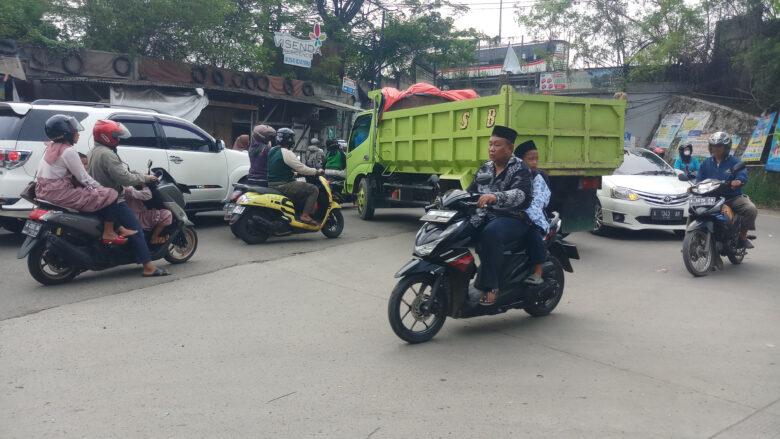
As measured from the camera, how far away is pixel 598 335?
4934 millimetres

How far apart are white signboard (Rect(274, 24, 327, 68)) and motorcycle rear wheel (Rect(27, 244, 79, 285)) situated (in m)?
15.3

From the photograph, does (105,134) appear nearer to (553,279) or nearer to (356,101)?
(553,279)

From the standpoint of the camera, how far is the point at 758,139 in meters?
18.7

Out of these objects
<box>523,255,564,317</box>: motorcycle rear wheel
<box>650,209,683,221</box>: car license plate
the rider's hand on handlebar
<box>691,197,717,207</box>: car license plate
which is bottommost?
<box>523,255,564,317</box>: motorcycle rear wheel

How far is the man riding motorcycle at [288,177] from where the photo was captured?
9.15m

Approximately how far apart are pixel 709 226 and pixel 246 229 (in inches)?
238

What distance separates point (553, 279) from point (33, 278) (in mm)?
5294

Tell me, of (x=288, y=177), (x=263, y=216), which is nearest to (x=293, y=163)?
(x=288, y=177)

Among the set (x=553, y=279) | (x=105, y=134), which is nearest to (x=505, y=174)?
(x=553, y=279)

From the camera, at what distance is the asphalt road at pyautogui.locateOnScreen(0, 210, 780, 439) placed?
3.28m

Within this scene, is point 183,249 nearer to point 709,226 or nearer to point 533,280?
point 533,280

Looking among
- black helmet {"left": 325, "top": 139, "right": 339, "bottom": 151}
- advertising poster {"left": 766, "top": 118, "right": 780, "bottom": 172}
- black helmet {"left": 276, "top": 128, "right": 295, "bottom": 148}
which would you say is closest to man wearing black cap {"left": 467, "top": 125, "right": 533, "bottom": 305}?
black helmet {"left": 276, "top": 128, "right": 295, "bottom": 148}

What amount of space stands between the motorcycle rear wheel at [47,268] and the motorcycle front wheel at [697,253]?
6.76 m

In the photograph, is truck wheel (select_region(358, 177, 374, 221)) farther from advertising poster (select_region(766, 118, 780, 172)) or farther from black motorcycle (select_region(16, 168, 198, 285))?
advertising poster (select_region(766, 118, 780, 172))
